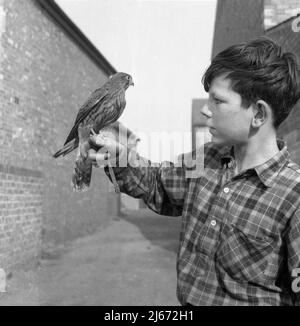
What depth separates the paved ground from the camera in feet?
17.7

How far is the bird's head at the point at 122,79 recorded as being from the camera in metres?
1.79

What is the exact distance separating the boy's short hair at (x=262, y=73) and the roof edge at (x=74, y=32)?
6.88 meters

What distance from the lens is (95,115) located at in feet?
5.56

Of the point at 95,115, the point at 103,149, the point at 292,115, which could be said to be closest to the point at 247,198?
the point at 103,149

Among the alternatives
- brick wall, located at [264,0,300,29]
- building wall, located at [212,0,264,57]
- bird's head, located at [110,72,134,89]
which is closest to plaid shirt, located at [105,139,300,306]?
bird's head, located at [110,72,134,89]

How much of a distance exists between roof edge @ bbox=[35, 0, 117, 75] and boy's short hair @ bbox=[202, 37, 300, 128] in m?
6.88

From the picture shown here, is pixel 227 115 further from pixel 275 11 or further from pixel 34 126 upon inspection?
pixel 34 126

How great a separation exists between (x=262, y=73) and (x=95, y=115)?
0.73m

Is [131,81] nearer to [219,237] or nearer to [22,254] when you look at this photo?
[219,237]

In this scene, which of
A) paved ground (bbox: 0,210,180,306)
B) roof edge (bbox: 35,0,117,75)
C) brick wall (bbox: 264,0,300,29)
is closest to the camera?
paved ground (bbox: 0,210,180,306)

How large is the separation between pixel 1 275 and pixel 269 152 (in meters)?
5.51

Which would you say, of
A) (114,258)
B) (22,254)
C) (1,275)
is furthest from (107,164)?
(114,258)

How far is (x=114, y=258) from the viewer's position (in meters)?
8.31

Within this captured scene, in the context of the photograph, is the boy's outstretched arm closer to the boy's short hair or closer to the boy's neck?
the boy's neck
